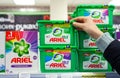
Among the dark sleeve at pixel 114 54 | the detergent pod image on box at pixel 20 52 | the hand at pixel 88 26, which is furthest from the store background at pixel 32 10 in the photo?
the dark sleeve at pixel 114 54

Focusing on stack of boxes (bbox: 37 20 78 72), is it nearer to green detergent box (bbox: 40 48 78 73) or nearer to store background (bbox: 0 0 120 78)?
green detergent box (bbox: 40 48 78 73)

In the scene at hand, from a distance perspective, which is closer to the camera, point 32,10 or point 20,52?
point 20,52

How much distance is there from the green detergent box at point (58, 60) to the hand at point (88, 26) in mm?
187

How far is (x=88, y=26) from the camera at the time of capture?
1.45 metres

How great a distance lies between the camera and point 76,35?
5.59 ft

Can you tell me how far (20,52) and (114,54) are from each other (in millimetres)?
689

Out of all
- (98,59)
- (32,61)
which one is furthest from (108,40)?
(32,61)

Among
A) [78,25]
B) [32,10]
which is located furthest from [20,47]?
[32,10]

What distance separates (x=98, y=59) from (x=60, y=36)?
0.27m

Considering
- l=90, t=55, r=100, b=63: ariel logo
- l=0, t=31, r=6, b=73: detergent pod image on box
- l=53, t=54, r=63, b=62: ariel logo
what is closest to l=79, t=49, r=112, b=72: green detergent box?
l=90, t=55, r=100, b=63: ariel logo

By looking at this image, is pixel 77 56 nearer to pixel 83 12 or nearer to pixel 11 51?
pixel 83 12

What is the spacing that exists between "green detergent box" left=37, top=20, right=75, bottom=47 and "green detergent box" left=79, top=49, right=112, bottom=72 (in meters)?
0.10

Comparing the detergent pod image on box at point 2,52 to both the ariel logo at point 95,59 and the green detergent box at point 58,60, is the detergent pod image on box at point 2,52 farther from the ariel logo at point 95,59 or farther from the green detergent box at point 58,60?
the ariel logo at point 95,59

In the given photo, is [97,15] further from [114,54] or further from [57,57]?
[114,54]
